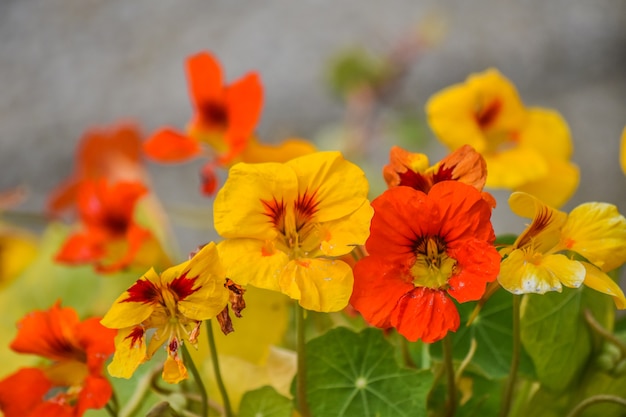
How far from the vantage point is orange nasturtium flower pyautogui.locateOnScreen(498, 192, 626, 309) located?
0.84 feet

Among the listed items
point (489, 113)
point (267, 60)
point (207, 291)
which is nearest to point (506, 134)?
point (489, 113)

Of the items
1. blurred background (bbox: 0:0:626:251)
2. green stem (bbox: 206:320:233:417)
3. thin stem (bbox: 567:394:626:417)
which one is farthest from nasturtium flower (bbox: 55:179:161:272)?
blurred background (bbox: 0:0:626:251)

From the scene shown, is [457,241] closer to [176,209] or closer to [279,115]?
[176,209]

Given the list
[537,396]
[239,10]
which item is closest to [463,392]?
[537,396]

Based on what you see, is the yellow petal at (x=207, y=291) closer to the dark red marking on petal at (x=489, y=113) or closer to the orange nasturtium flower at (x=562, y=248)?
the orange nasturtium flower at (x=562, y=248)

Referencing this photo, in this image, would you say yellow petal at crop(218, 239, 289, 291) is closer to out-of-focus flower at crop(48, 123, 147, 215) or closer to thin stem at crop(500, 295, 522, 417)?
thin stem at crop(500, 295, 522, 417)

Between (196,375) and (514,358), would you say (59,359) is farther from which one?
(514,358)

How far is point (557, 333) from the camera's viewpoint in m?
0.34

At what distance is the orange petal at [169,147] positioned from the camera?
0.45 m

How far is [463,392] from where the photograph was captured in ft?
1.13

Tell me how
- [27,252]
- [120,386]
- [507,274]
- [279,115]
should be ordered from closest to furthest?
1. [507,274]
2. [120,386]
3. [27,252]
4. [279,115]

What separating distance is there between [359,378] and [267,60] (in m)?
1.56

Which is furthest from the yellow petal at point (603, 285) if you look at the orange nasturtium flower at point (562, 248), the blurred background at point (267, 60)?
the blurred background at point (267, 60)

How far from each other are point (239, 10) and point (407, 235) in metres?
1.68
